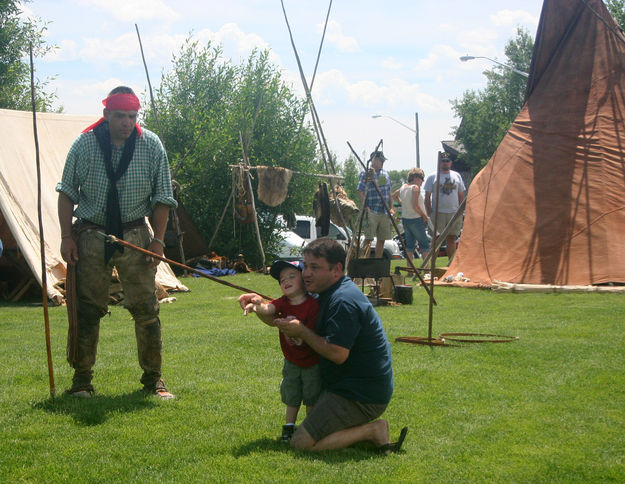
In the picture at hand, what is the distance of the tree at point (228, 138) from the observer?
19.4 m

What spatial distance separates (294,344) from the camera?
411 cm

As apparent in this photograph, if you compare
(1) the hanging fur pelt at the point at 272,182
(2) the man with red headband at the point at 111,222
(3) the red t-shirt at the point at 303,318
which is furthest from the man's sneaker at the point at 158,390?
(1) the hanging fur pelt at the point at 272,182

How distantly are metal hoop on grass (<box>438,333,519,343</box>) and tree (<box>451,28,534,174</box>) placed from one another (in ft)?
146

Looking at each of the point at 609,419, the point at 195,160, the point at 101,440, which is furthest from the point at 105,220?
the point at 195,160

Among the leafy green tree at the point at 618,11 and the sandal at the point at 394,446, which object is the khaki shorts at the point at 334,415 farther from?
the leafy green tree at the point at 618,11

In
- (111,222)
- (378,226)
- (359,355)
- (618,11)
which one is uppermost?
(618,11)

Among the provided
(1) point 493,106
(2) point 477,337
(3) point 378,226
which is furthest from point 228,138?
(1) point 493,106

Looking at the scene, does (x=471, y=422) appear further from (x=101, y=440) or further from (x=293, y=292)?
(x=101, y=440)

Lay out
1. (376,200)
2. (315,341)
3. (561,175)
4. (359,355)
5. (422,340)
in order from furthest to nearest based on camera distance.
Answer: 1. (376,200)
2. (561,175)
3. (422,340)
4. (359,355)
5. (315,341)

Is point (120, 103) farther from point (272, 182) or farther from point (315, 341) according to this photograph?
point (272, 182)

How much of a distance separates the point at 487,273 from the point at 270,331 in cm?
553

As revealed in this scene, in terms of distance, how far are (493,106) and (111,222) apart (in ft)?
166

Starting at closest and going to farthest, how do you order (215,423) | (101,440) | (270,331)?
(101,440) → (215,423) → (270,331)

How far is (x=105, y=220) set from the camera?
495 centimetres
